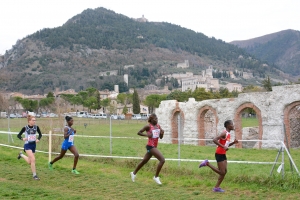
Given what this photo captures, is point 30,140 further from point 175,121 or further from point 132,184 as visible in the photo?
point 175,121

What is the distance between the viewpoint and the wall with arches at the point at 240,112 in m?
18.7

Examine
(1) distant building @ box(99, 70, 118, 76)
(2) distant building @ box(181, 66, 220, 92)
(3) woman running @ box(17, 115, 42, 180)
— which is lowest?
(3) woman running @ box(17, 115, 42, 180)

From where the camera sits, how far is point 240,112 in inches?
830

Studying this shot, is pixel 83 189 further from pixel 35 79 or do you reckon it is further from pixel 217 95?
pixel 35 79

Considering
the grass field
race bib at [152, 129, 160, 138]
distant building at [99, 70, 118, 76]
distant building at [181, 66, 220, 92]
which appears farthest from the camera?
distant building at [99, 70, 118, 76]

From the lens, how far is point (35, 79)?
495 ft

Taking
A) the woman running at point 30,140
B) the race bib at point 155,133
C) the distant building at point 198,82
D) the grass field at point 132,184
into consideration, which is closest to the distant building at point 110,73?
the distant building at point 198,82

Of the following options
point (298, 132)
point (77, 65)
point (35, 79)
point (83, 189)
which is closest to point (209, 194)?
point (83, 189)

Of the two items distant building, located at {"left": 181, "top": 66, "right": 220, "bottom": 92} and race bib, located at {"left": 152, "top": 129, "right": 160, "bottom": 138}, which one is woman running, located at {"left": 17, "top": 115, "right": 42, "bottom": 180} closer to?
race bib, located at {"left": 152, "top": 129, "right": 160, "bottom": 138}

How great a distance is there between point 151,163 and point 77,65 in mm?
169134

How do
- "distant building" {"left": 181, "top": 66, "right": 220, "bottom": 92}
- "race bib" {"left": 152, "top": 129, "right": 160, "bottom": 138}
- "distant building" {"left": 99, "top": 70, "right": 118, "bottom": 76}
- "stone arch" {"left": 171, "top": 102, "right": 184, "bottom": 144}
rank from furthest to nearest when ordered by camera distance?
"distant building" {"left": 99, "top": 70, "right": 118, "bottom": 76}
"distant building" {"left": 181, "top": 66, "right": 220, "bottom": 92}
"stone arch" {"left": 171, "top": 102, "right": 184, "bottom": 144}
"race bib" {"left": 152, "top": 129, "right": 160, "bottom": 138}

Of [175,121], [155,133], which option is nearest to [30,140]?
[155,133]

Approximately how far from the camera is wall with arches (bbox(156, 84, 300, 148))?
18.7m

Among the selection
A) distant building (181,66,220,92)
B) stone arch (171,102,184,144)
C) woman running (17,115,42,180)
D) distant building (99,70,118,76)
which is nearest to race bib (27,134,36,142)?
woman running (17,115,42,180)
